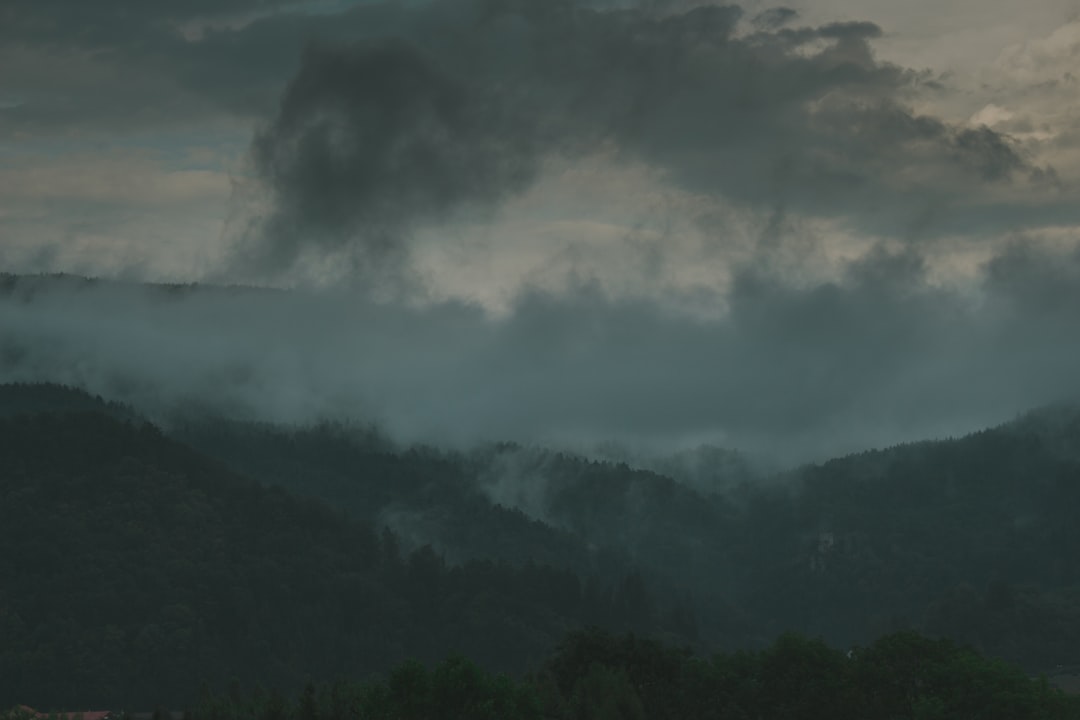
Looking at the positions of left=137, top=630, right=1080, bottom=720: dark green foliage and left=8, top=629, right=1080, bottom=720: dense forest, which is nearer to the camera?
left=137, top=630, right=1080, bottom=720: dark green foliage

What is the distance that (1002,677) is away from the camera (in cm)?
13950

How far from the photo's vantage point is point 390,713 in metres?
131

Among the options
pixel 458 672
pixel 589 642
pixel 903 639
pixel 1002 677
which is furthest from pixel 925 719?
pixel 589 642

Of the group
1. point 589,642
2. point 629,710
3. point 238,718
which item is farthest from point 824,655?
point 238,718

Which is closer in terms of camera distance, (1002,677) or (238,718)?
(1002,677)

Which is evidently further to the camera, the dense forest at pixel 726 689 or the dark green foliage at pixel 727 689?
the dense forest at pixel 726 689

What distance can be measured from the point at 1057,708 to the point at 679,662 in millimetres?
50393

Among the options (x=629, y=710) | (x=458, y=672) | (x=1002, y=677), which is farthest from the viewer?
(x=629, y=710)

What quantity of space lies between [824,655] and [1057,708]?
1090 inches

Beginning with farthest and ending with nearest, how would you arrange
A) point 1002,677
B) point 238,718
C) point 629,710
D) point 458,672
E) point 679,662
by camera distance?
point 238,718 < point 679,662 < point 629,710 < point 1002,677 < point 458,672

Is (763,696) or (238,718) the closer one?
(763,696)

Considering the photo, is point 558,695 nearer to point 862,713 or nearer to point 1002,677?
point 862,713

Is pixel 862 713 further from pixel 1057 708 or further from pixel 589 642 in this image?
pixel 589 642

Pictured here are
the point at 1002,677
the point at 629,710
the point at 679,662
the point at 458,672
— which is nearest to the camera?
the point at 458,672
